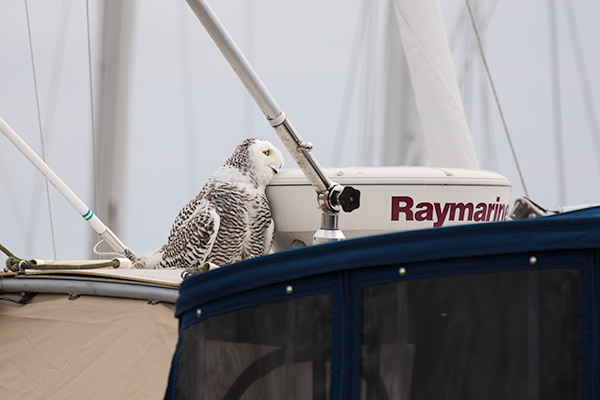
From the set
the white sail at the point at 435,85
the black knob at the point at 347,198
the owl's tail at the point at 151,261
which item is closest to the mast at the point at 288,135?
the black knob at the point at 347,198

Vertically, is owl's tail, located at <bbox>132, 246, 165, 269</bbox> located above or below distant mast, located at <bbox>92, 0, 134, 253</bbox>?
below

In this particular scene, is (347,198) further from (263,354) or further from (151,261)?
(151,261)

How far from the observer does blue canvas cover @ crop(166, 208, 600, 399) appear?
154 centimetres

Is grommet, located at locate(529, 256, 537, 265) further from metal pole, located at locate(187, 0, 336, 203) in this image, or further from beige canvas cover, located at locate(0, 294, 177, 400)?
beige canvas cover, located at locate(0, 294, 177, 400)

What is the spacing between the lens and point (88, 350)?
106 inches

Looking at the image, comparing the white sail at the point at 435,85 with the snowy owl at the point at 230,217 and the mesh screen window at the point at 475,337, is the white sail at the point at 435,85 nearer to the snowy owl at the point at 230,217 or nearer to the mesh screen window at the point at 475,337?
the snowy owl at the point at 230,217

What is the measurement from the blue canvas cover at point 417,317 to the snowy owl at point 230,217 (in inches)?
55.9

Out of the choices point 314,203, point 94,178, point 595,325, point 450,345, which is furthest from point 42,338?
point 94,178

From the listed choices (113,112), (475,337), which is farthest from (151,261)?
(113,112)

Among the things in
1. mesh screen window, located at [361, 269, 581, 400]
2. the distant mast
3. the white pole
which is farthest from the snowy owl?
the distant mast

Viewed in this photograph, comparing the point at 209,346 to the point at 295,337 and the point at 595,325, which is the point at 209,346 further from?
the point at 595,325

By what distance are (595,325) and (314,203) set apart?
1.81 metres

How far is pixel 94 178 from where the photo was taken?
6.08 meters

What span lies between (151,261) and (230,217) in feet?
1.43
